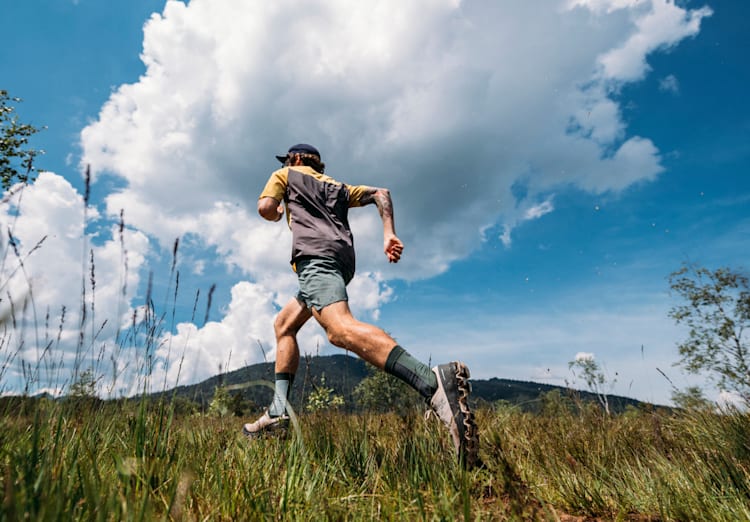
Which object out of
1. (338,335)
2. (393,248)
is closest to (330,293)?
(338,335)

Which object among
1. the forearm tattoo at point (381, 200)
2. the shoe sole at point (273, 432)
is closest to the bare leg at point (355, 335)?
the shoe sole at point (273, 432)

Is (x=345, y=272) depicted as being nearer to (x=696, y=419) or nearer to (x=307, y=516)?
(x=307, y=516)

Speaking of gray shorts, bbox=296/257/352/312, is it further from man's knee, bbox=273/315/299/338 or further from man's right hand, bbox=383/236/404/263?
man's knee, bbox=273/315/299/338

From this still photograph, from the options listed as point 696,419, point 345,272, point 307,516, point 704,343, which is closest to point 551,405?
point 696,419

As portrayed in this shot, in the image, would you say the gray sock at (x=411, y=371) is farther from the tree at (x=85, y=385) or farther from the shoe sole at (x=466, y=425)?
the tree at (x=85, y=385)

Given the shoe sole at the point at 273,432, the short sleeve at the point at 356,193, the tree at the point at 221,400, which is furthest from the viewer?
the short sleeve at the point at 356,193

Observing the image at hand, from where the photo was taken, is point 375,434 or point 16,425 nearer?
point 16,425

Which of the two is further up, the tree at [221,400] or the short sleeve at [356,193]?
the short sleeve at [356,193]

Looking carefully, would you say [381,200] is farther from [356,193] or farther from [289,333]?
[289,333]

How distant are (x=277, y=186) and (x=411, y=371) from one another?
2098 mm

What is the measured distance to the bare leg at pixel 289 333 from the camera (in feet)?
13.1

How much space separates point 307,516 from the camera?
5.48 ft

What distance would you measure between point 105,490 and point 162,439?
0.49 m

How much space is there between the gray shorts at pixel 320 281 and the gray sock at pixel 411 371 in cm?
64
